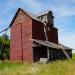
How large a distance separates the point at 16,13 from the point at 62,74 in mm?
28871

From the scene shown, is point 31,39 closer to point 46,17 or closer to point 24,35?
point 24,35

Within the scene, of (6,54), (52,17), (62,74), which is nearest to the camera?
(62,74)

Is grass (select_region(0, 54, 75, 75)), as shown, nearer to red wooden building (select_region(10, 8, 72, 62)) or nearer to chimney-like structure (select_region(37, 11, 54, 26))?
red wooden building (select_region(10, 8, 72, 62))

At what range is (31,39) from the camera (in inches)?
1448

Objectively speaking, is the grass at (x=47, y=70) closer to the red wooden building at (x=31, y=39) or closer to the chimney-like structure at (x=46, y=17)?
the red wooden building at (x=31, y=39)

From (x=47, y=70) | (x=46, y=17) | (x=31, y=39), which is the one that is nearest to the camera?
(x=47, y=70)

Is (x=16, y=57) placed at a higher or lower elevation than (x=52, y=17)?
lower

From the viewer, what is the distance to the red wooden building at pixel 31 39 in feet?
120

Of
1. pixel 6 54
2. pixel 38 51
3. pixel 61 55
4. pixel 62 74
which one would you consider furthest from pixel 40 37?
pixel 62 74

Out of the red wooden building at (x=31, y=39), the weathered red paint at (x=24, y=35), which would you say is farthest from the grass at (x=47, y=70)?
the weathered red paint at (x=24, y=35)

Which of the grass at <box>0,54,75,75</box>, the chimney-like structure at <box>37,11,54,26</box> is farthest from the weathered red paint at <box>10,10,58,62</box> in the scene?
the grass at <box>0,54,75,75</box>

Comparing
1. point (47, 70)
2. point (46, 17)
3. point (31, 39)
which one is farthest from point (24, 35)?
point (47, 70)

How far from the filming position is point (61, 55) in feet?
138

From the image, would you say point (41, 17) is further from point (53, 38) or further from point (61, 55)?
point (61, 55)
